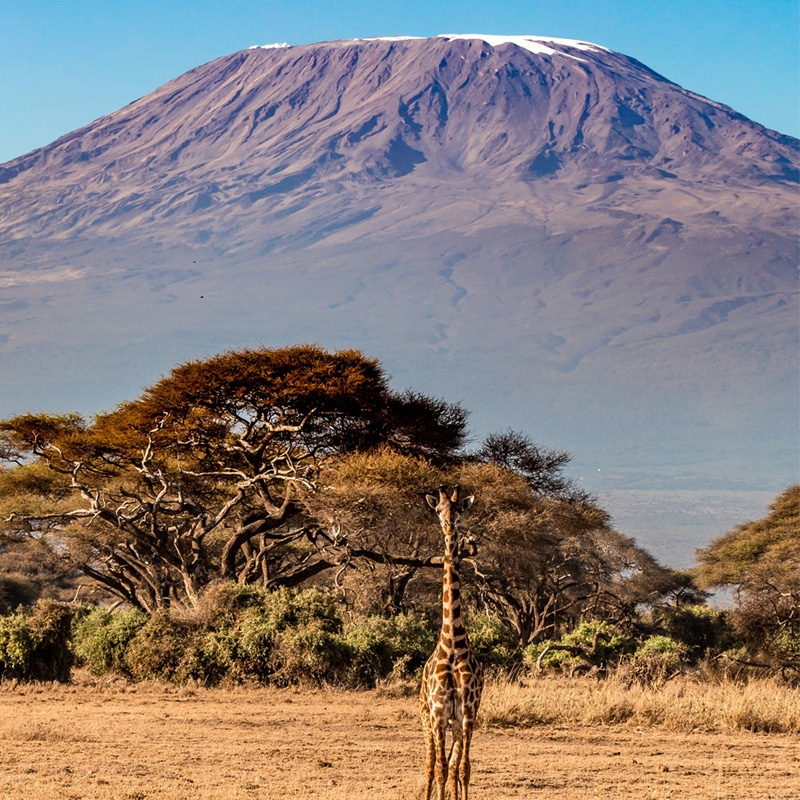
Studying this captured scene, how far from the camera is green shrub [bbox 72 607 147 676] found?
931 inches

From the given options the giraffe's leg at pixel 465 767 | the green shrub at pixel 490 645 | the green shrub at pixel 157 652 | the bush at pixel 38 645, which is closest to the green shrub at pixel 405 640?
the green shrub at pixel 490 645

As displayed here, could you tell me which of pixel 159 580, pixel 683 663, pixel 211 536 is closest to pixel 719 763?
pixel 683 663

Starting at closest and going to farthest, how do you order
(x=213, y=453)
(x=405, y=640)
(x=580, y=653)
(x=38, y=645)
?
(x=38, y=645) < (x=405, y=640) < (x=580, y=653) < (x=213, y=453)

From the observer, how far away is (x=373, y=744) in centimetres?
1625

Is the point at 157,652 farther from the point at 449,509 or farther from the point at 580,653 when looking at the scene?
the point at 449,509

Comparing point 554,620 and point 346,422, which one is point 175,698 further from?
point 554,620

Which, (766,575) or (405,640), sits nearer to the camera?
(405,640)

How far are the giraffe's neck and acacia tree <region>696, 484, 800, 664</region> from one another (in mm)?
19244

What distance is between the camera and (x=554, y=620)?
3544cm

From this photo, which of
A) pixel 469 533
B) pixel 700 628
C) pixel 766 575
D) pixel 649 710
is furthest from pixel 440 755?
pixel 700 628

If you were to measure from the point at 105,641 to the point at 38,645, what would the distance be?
127 cm

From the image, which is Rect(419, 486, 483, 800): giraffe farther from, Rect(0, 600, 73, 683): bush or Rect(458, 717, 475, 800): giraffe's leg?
Rect(0, 600, 73, 683): bush

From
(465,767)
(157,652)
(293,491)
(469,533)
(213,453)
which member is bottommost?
(465,767)

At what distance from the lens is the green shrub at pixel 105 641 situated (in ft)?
77.6
